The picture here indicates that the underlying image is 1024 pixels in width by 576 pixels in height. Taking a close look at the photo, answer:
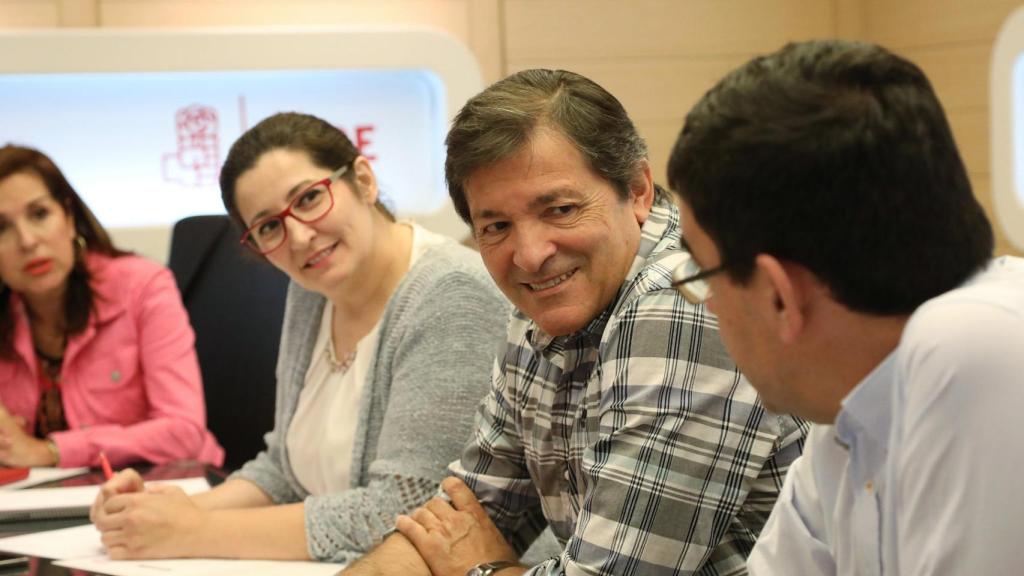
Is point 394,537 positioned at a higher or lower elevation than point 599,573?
lower

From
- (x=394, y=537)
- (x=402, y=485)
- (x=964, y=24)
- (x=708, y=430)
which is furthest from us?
(x=964, y=24)

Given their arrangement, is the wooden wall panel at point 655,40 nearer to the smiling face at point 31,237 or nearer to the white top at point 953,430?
the smiling face at point 31,237

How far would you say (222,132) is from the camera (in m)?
3.96

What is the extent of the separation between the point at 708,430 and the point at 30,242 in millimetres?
2002

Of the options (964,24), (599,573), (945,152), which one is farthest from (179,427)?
(964,24)

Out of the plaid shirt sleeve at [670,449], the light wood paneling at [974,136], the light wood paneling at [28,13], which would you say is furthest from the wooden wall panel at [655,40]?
the plaid shirt sleeve at [670,449]

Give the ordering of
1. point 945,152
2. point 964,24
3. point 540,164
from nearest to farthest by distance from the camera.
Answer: point 945,152
point 540,164
point 964,24

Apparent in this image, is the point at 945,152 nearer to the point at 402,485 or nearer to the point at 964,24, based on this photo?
the point at 402,485

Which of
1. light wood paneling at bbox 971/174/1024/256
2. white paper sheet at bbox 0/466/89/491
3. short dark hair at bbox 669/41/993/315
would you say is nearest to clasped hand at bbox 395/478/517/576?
short dark hair at bbox 669/41/993/315

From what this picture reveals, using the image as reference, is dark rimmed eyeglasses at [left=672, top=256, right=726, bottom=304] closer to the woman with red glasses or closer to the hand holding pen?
the woman with red glasses

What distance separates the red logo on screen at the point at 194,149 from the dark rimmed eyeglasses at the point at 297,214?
190cm

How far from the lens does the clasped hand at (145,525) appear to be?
185cm

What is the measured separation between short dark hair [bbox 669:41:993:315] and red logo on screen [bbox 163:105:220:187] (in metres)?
3.33

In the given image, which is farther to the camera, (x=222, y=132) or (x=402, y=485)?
(x=222, y=132)
